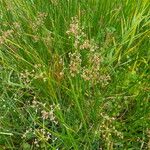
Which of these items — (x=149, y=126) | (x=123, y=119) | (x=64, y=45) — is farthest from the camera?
(x=64, y=45)

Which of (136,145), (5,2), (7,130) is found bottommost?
(136,145)

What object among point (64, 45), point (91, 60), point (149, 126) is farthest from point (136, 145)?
point (64, 45)

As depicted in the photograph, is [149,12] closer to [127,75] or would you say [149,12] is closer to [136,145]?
[127,75]

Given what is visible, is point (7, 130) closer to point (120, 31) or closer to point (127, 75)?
point (127, 75)

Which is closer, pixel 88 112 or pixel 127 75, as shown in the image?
pixel 88 112

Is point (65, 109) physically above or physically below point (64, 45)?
below

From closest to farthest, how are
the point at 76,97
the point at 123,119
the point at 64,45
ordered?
the point at 76,97, the point at 123,119, the point at 64,45
